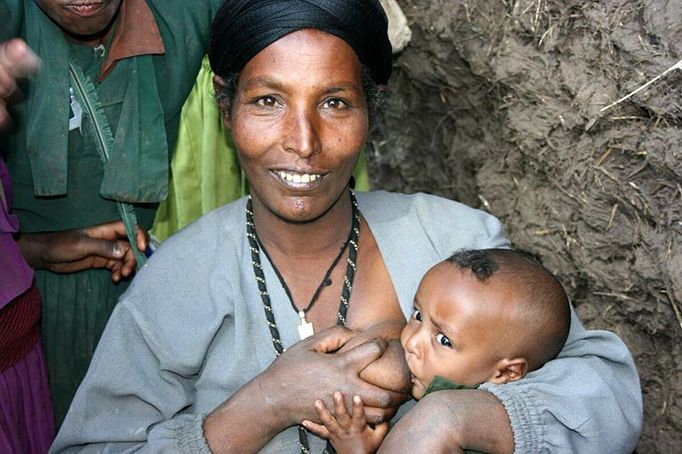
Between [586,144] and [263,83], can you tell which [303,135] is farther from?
[586,144]

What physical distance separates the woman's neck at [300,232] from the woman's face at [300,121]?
0.37ft

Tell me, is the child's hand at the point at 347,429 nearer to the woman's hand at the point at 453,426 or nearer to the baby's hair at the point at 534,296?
the woman's hand at the point at 453,426

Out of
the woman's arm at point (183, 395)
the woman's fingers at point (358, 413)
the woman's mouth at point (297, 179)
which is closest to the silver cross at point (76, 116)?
the woman's arm at point (183, 395)

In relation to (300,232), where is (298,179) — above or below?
above

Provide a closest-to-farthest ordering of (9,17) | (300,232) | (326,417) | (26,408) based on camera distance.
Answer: (326,417), (300,232), (9,17), (26,408)

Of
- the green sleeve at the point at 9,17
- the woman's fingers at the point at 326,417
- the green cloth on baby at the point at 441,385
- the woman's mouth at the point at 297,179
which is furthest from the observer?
the green sleeve at the point at 9,17

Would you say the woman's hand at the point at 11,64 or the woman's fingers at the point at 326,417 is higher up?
the woman's hand at the point at 11,64

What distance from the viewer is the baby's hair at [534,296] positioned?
105 inches

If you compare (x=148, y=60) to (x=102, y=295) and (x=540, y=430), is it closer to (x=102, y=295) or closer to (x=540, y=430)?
(x=102, y=295)

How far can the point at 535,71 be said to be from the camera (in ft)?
12.3

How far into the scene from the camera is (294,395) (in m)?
2.55

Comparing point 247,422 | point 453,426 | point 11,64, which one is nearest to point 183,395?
point 247,422

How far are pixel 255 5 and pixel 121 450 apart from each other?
1.32m

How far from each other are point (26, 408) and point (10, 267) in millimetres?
497
